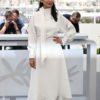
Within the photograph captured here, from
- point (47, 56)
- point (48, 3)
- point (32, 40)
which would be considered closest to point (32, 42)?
point (32, 40)

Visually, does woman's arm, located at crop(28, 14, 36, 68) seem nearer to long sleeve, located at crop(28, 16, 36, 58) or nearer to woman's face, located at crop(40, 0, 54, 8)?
long sleeve, located at crop(28, 16, 36, 58)

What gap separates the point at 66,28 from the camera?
360cm

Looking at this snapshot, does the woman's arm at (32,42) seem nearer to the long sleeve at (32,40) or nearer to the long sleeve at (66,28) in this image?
the long sleeve at (32,40)

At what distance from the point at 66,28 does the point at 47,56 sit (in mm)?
292

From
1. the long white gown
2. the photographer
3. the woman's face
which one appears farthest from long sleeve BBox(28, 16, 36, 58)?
the photographer

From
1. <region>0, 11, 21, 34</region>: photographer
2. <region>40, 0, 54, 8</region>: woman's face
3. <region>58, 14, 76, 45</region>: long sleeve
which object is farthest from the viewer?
<region>0, 11, 21, 34</region>: photographer

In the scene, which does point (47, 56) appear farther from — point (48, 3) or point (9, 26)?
point (9, 26)

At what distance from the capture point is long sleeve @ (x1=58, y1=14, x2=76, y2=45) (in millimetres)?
3545

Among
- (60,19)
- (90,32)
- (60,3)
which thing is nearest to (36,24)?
(60,19)

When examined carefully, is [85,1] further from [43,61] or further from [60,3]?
[43,61]

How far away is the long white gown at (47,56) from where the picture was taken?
11.3ft

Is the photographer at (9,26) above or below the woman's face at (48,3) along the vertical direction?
below

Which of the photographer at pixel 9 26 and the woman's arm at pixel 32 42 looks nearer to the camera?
the woman's arm at pixel 32 42

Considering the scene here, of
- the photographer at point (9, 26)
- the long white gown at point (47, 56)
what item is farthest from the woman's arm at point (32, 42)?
the photographer at point (9, 26)
